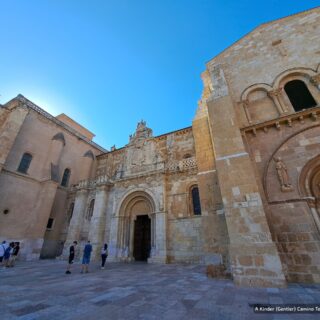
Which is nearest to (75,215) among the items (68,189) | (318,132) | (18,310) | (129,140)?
(68,189)

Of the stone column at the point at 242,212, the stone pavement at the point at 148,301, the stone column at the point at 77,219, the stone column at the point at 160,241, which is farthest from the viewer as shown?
the stone column at the point at 77,219

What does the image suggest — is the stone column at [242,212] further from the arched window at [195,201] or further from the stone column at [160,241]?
the stone column at [160,241]

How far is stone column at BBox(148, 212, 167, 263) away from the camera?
35.4 ft

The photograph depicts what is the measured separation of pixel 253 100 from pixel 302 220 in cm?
578

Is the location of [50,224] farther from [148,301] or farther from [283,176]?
[283,176]

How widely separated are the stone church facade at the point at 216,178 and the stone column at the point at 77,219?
0.09 meters

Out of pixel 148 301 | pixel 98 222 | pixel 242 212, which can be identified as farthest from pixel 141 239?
pixel 148 301

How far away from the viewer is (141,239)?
1439 cm

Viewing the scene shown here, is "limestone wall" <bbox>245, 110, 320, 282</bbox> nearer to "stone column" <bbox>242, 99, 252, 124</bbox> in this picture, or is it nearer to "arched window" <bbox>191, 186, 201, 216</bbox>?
"stone column" <bbox>242, 99, 252, 124</bbox>

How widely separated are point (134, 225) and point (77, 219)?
5454 millimetres

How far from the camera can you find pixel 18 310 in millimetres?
3188

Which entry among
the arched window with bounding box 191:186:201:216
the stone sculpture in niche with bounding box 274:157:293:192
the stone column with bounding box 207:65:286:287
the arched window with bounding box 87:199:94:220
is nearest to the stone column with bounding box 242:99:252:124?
the stone column with bounding box 207:65:286:287

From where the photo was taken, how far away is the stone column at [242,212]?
4758 millimetres

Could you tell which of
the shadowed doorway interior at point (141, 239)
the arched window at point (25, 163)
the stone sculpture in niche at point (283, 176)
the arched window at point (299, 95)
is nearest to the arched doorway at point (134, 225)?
the shadowed doorway interior at point (141, 239)
